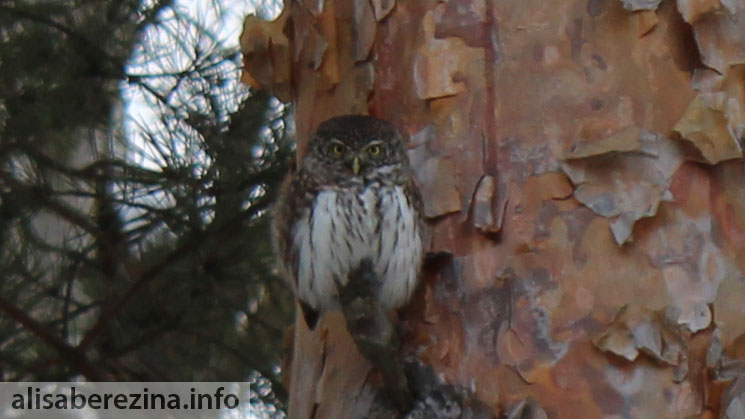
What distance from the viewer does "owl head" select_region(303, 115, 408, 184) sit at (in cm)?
186

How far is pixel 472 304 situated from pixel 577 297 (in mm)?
149

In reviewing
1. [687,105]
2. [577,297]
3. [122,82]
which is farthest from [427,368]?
[122,82]

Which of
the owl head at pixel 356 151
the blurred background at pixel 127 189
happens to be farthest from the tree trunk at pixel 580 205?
the blurred background at pixel 127 189

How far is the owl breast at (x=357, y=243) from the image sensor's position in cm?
179

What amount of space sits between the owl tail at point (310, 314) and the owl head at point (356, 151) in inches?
7.5

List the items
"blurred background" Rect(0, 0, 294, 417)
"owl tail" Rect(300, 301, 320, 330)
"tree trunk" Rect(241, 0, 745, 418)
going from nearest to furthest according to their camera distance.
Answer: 1. "tree trunk" Rect(241, 0, 745, 418)
2. "owl tail" Rect(300, 301, 320, 330)
3. "blurred background" Rect(0, 0, 294, 417)

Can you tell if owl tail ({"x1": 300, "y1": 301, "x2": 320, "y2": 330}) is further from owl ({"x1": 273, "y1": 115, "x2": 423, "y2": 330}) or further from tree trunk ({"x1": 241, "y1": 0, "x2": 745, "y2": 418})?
tree trunk ({"x1": 241, "y1": 0, "x2": 745, "y2": 418})

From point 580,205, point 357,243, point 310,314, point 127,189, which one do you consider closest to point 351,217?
point 357,243

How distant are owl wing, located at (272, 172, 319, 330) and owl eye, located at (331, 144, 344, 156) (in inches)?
2.6

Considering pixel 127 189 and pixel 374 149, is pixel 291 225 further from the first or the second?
pixel 127 189

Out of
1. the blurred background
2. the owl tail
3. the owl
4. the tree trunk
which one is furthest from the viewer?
the blurred background

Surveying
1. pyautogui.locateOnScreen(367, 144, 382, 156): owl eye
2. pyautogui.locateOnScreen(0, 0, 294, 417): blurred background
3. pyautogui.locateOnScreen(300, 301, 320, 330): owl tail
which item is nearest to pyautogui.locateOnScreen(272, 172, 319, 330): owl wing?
pyautogui.locateOnScreen(300, 301, 320, 330): owl tail

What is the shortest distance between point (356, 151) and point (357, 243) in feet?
0.49

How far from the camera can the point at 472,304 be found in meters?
1.77
